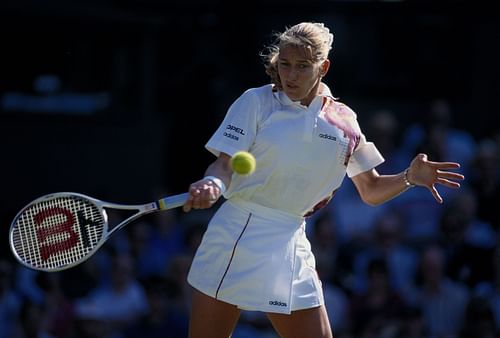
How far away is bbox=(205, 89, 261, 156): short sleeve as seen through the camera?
16.3 ft

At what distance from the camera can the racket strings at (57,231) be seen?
5.18 meters

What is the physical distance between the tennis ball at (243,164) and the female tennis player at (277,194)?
0.28 meters

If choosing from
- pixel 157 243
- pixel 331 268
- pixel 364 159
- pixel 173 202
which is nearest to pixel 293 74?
pixel 364 159

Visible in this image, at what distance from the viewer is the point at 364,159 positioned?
17.5 feet

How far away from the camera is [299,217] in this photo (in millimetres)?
5164

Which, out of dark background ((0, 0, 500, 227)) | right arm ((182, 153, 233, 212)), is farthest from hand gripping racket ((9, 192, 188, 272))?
dark background ((0, 0, 500, 227))

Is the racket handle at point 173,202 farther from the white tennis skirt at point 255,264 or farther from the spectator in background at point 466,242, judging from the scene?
the spectator in background at point 466,242

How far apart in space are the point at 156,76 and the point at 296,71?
5.00 meters

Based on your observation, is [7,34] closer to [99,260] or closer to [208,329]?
[99,260]

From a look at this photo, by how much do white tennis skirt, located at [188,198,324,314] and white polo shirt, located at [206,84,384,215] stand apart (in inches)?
2.7

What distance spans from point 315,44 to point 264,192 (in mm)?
645

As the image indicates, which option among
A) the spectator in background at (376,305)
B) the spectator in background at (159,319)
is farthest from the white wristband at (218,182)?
the spectator in background at (376,305)

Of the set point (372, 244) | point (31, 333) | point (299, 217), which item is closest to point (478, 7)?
point (372, 244)

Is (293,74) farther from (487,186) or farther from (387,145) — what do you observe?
(487,186)
